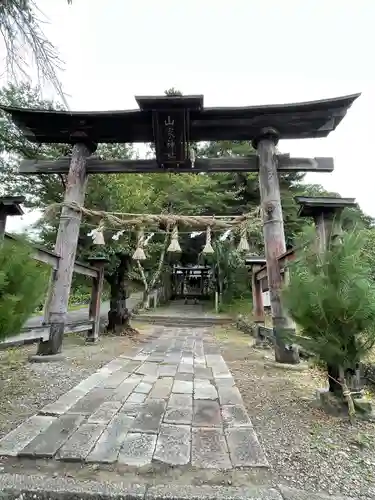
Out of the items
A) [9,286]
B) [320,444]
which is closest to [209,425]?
[320,444]

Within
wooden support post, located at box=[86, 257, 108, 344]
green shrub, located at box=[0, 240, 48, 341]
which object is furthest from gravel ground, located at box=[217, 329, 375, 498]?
wooden support post, located at box=[86, 257, 108, 344]

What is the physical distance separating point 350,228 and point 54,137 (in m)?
5.46

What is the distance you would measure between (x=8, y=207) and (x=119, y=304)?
5.33 m

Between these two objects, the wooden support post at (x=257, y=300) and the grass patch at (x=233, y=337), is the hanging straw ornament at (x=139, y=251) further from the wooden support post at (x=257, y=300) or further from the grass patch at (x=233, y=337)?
the grass patch at (x=233, y=337)

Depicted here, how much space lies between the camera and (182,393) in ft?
10.6

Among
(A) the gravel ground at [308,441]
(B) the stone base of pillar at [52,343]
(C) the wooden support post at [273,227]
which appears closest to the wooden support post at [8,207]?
(B) the stone base of pillar at [52,343]

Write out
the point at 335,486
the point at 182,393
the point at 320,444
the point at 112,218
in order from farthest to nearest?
the point at 112,218 < the point at 182,393 < the point at 320,444 < the point at 335,486

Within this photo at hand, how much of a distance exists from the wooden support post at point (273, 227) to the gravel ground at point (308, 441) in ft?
3.43

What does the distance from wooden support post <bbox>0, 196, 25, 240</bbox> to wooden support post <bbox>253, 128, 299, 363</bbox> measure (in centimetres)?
366

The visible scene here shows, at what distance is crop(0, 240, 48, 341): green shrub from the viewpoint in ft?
7.68

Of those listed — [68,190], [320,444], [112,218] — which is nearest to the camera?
A: [320,444]

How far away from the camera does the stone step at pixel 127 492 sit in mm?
1529

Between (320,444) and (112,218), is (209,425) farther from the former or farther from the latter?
(112,218)

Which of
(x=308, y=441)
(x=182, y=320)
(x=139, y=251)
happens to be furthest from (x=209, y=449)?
(x=182, y=320)
